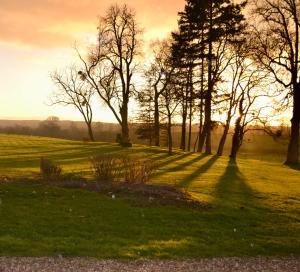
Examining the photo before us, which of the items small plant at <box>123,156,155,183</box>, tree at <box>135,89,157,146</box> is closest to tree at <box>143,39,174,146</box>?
tree at <box>135,89,157,146</box>

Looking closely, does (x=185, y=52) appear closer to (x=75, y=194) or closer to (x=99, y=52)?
(x=99, y=52)

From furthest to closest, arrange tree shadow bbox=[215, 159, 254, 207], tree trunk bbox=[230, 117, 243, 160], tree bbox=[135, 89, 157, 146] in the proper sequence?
tree bbox=[135, 89, 157, 146] < tree trunk bbox=[230, 117, 243, 160] < tree shadow bbox=[215, 159, 254, 207]

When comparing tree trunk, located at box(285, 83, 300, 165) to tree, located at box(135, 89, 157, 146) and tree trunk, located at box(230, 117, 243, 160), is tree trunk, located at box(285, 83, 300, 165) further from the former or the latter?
tree, located at box(135, 89, 157, 146)

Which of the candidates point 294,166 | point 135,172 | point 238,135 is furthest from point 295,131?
point 135,172

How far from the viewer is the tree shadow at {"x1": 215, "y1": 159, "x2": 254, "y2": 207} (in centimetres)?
1862

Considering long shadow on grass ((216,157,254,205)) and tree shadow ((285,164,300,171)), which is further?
tree shadow ((285,164,300,171))

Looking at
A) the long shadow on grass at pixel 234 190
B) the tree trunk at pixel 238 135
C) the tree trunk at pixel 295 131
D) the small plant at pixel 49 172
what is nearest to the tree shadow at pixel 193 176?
the long shadow on grass at pixel 234 190

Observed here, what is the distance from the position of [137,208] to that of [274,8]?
28.9 meters

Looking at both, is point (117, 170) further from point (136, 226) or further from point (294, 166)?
point (294, 166)

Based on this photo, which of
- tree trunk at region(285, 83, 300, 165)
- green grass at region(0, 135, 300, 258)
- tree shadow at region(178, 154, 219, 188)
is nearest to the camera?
green grass at region(0, 135, 300, 258)

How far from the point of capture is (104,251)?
34.7 ft

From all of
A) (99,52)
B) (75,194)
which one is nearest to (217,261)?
(75,194)

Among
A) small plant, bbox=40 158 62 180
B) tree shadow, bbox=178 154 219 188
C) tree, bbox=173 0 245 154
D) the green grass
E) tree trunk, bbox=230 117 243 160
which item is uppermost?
tree, bbox=173 0 245 154

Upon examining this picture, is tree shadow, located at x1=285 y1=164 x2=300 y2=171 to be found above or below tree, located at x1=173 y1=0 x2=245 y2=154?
below
